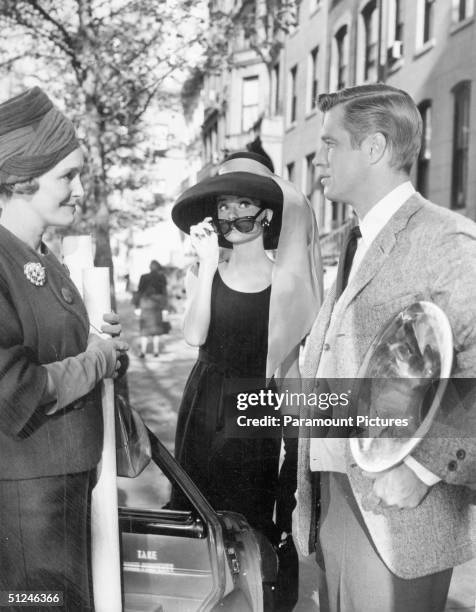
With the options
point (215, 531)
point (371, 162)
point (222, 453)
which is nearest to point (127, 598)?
point (215, 531)

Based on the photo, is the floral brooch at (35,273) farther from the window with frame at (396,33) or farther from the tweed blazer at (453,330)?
the window with frame at (396,33)

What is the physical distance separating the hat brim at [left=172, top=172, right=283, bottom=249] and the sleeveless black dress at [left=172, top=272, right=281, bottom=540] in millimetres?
133

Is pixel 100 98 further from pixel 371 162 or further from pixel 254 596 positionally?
pixel 254 596

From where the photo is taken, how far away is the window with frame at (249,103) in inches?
58.6

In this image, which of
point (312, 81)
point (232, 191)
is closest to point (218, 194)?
point (232, 191)

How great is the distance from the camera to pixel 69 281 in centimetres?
124

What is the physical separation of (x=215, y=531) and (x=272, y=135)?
0.77 metres

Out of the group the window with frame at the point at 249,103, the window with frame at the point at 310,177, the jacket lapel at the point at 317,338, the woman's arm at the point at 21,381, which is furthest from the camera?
the window with frame at the point at 249,103

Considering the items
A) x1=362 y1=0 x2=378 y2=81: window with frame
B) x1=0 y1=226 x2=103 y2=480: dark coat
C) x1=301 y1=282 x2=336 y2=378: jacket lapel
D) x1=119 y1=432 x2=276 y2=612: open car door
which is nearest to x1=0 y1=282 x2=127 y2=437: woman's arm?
x1=0 y1=226 x2=103 y2=480: dark coat

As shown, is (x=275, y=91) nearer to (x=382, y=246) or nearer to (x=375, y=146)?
(x=375, y=146)

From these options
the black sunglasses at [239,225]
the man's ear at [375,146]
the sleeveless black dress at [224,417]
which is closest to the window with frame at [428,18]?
the man's ear at [375,146]

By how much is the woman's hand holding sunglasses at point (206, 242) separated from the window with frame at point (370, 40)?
40cm

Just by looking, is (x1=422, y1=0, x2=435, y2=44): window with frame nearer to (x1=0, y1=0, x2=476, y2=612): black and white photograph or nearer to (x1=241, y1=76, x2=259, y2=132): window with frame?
(x1=0, y1=0, x2=476, y2=612): black and white photograph

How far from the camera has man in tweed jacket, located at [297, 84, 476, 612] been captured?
1.09 m
